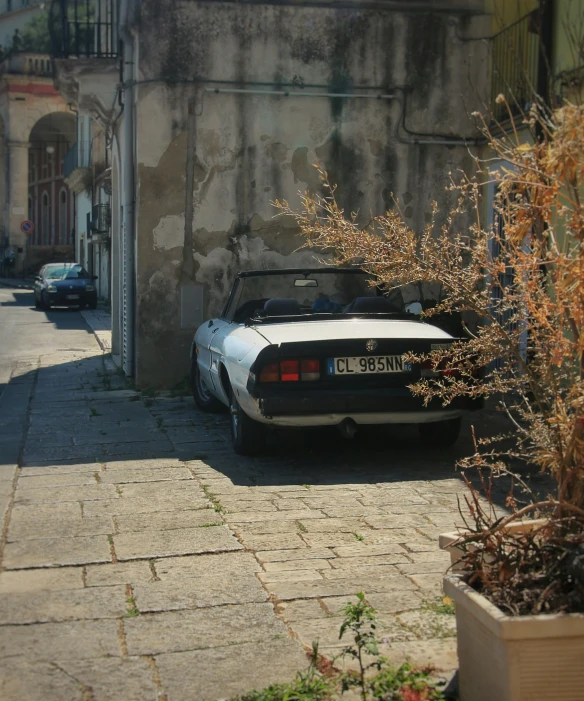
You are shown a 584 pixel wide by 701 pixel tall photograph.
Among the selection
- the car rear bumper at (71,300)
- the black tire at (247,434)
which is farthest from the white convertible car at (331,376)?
the car rear bumper at (71,300)

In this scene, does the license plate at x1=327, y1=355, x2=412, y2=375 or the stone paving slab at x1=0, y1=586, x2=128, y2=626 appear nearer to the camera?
the stone paving slab at x1=0, y1=586, x2=128, y2=626

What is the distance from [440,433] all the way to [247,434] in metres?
1.57

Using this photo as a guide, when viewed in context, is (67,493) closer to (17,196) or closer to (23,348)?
(23,348)

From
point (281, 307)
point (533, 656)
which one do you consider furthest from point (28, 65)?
point (533, 656)

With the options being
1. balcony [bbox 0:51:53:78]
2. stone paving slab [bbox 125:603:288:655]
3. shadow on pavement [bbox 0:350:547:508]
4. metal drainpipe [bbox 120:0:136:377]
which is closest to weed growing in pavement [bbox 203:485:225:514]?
shadow on pavement [bbox 0:350:547:508]

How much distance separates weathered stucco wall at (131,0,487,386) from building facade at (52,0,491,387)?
0.04ft

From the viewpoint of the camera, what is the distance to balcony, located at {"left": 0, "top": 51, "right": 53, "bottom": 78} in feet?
173

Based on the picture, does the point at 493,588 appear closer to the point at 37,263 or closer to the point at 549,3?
the point at 549,3

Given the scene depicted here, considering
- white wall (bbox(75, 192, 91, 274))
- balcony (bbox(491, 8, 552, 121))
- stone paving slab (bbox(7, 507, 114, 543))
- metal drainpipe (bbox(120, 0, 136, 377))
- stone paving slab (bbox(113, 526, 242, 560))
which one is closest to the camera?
stone paving slab (bbox(113, 526, 242, 560))

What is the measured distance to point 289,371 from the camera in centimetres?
713

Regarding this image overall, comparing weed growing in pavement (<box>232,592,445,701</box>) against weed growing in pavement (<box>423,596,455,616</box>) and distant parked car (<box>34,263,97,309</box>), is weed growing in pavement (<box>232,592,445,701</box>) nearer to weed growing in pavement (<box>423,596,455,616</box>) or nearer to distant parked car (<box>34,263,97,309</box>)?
weed growing in pavement (<box>423,596,455,616</box>)

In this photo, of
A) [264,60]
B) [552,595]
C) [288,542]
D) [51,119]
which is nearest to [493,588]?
[552,595]

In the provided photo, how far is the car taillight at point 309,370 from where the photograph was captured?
7.16 meters

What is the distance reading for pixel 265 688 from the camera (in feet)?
11.5
